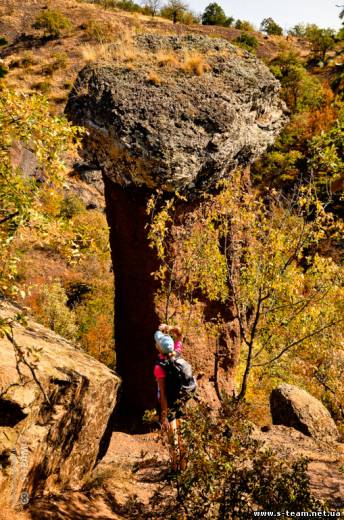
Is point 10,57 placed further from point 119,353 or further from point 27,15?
point 119,353

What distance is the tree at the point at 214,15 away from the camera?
67.9 m

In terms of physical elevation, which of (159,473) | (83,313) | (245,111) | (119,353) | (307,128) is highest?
(307,128)

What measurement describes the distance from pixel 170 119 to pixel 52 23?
164ft

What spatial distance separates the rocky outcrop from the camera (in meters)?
5.25

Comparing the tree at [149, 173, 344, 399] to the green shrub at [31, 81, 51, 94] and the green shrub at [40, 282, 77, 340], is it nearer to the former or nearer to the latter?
the green shrub at [40, 282, 77, 340]

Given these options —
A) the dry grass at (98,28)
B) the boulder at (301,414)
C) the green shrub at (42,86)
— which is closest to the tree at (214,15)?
the dry grass at (98,28)

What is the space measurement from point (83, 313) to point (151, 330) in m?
15.2

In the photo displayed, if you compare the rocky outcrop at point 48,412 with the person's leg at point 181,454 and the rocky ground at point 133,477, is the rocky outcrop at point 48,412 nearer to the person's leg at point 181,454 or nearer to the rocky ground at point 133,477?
the rocky ground at point 133,477

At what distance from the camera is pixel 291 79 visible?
43031 millimetres

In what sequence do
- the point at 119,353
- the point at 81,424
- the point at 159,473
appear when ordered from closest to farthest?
the point at 81,424 < the point at 159,473 < the point at 119,353

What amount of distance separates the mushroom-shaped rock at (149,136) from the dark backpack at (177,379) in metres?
4.79

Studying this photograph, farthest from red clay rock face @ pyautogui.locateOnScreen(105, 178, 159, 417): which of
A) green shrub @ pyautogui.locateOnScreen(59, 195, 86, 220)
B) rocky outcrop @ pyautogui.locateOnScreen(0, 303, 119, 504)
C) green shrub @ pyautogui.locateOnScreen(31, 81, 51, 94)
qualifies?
green shrub @ pyautogui.locateOnScreen(31, 81, 51, 94)

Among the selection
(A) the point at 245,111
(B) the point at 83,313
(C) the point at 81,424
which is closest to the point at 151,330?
(C) the point at 81,424

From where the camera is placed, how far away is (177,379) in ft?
20.4
